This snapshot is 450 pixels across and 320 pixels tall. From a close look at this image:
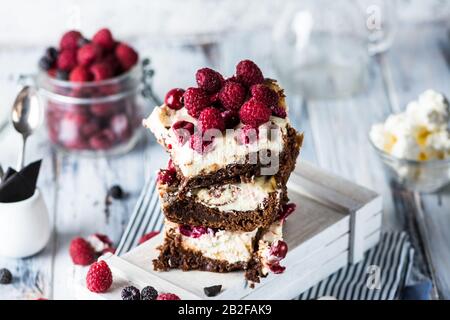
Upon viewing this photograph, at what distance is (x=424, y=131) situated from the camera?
3.89 metres

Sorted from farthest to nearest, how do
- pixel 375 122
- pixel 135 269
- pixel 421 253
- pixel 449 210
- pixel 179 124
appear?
pixel 375 122, pixel 449 210, pixel 421 253, pixel 135 269, pixel 179 124

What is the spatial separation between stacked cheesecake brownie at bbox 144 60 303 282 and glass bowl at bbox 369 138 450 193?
890 mm

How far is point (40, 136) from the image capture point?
4402mm

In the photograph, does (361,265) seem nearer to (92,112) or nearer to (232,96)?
(232,96)

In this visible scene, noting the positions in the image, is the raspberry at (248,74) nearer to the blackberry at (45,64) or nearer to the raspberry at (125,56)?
the raspberry at (125,56)

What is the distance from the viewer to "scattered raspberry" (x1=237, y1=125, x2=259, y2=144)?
2.89 m

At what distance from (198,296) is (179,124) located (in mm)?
551

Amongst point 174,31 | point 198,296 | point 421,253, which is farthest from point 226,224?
point 174,31

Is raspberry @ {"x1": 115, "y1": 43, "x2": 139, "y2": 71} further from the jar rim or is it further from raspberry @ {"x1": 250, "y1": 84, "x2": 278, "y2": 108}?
raspberry @ {"x1": 250, "y1": 84, "x2": 278, "y2": 108}

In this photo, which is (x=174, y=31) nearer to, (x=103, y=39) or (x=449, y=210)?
(x=103, y=39)

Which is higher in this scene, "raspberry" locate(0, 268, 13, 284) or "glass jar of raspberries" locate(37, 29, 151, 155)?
"glass jar of raspberries" locate(37, 29, 151, 155)

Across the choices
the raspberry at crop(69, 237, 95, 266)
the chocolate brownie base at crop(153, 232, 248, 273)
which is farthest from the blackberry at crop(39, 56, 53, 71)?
the chocolate brownie base at crop(153, 232, 248, 273)

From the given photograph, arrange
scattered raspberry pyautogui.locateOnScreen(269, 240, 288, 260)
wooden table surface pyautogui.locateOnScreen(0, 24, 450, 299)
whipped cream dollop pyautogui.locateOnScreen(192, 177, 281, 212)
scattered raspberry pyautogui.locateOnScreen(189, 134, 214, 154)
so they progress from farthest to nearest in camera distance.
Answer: wooden table surface pyautogui.locateOnScreen(0, 24, 450, 299), scattered raspberry pyautogui.locateOnScreen(269, 240, 288, 260), whipped cream dollop pyautogui.locateOnScreen(192, 177, 281, 212), scattered raspberry pyautogui.locateOnScreen(189, 134, 214, 154)

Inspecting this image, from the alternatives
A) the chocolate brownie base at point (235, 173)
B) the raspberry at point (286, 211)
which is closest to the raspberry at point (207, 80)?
the chocolate brownie base at point (235, 173)
